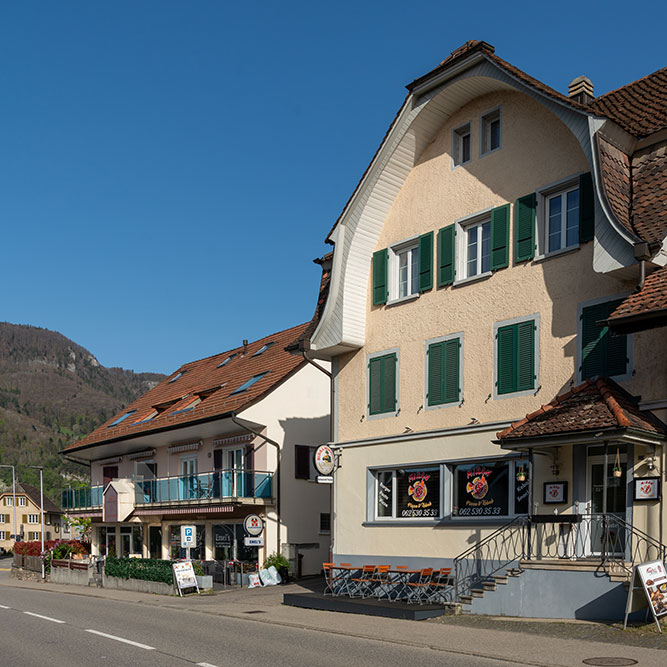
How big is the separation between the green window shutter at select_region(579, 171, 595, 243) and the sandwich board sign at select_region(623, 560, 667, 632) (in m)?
6.65

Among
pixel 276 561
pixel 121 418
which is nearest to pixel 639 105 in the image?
pixel 276 561

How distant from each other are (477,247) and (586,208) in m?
3.31

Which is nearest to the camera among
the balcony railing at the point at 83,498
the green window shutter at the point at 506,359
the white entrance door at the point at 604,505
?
the white entrance door at the point at 604,505

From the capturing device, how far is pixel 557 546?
1766cm

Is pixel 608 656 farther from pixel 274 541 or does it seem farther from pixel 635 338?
pixel 274 541

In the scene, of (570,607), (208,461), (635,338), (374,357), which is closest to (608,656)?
(570,607)

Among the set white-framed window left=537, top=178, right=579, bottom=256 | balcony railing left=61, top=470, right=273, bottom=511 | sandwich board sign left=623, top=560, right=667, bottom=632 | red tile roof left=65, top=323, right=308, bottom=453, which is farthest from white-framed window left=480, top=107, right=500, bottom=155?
balcony railing left=61, top=470, right=273, bottom=511

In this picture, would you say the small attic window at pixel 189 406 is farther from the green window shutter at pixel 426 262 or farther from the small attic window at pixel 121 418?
the green window shutter at pixel 426 262

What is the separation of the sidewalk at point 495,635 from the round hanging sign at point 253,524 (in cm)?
568

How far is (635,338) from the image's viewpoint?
55.8ft

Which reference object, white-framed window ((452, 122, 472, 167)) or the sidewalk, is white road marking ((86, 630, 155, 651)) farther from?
white-framed window ((452, 122, 472, 167))

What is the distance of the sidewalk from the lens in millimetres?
12820

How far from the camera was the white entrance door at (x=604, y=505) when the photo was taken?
16719 millimetres

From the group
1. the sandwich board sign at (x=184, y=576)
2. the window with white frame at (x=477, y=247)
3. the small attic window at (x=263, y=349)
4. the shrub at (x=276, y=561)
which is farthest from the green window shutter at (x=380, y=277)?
the small attic window at (x=263, y=349)
